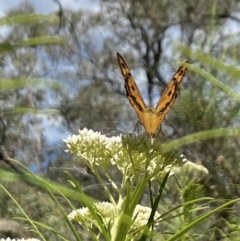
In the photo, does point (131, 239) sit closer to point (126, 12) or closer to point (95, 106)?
point (95, 106)

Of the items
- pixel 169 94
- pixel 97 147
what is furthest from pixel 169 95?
pixel 97 147

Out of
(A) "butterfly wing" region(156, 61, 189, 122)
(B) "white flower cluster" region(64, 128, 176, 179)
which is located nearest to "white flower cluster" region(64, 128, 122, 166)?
(B) "white flower cluster" region(64, 128, 176, 179)

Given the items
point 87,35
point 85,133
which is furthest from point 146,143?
point 87,35

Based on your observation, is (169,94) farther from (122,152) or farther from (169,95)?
(122,152)

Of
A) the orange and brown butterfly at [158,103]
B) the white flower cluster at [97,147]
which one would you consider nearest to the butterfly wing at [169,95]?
the orange and brown butterfly at [158,103]

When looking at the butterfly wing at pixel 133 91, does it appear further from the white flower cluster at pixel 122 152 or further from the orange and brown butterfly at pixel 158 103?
the white flower cluster at pixel 122 152

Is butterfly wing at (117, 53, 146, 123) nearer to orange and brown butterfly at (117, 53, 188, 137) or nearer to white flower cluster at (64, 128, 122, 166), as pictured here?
orange and brown butterfly at (117, 53, 188, 137)

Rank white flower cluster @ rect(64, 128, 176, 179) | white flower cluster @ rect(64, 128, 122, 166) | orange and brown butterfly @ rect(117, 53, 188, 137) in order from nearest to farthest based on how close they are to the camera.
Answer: white flower cluster @ rect(64, 128, 176, 179)
white flower cluster @ rect(64, 128, 122, 166)
orange and brown butterfly @ rect(117, 53, 188, 137)

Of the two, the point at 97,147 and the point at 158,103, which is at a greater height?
the point at 158,103

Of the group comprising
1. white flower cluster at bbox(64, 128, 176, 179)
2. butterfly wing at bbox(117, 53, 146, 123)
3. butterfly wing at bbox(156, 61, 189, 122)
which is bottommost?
white flower cluster at bbox(64, 128, 176, 179)
